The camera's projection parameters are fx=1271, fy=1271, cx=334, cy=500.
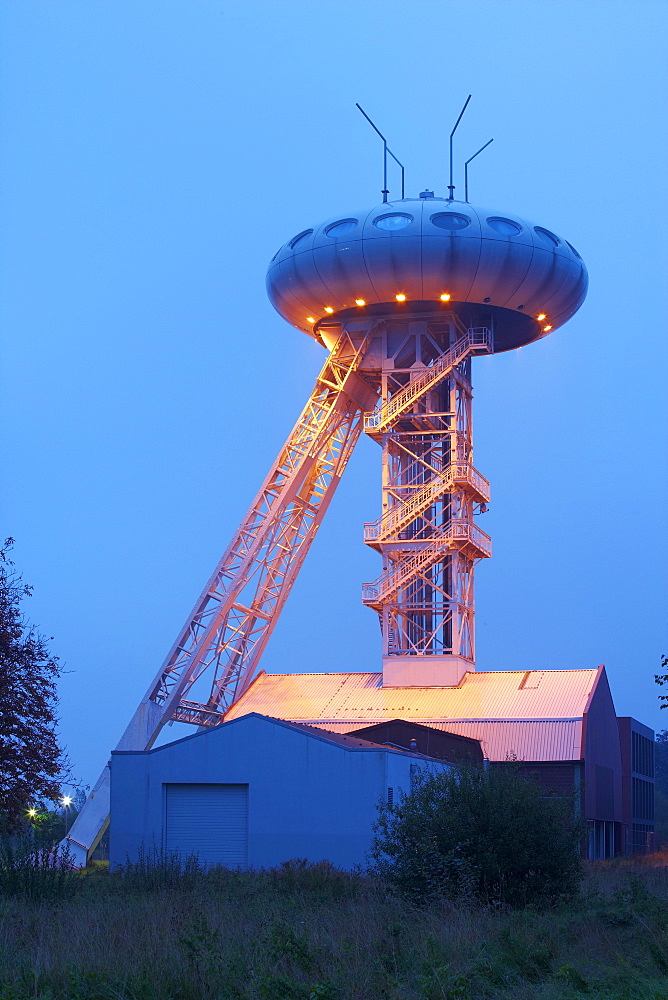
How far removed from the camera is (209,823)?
105ft

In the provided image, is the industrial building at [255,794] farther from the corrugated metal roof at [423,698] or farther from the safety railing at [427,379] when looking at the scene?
the safety railing at [427,379]

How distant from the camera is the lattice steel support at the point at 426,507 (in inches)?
1807

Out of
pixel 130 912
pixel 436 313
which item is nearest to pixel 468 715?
pixel 436 313

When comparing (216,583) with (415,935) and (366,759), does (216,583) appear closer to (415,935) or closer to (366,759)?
(366,759)

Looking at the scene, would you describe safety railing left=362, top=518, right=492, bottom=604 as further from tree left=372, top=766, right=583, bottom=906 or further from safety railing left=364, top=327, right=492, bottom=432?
tree left=372, top=766, right=583, bottom=906

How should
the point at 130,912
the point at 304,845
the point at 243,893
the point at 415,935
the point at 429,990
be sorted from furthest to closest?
the point at 304,845 → the point at 243,893 → the point at 130,912 → the point at 415,935 → the point at 429,990

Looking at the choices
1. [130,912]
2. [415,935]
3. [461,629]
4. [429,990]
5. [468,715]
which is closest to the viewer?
[429,990]

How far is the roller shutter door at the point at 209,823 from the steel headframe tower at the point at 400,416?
11748 millimetres

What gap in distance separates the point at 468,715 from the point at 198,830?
13115 mm

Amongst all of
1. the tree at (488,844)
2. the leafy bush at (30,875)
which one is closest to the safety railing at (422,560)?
the tree at (488,844)

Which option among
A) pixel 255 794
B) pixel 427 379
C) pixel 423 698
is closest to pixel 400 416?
pixel 427 379

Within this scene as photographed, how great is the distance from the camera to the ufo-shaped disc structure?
44625mm

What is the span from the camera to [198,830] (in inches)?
1260

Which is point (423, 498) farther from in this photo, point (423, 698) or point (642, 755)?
point (642, 755)
